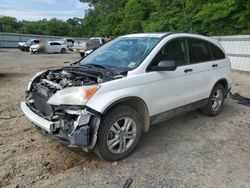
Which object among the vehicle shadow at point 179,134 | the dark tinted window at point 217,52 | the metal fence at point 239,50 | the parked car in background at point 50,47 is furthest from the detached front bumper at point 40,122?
the parked car in background at point 50,47

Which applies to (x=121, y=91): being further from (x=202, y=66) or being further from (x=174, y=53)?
(x=202, y=66)

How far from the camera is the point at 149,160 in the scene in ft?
12.0

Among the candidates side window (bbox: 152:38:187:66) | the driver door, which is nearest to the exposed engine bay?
the driver door

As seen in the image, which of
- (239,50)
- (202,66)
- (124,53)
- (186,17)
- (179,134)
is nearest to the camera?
(124,53)

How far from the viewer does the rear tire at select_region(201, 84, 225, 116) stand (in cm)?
542

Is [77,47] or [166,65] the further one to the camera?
[77,47]

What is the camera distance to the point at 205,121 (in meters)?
5.33

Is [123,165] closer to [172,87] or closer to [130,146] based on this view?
[130,146]

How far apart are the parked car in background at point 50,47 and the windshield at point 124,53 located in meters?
24.9

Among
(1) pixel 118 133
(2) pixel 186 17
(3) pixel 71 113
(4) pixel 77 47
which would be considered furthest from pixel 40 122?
(4) pixel 77 47

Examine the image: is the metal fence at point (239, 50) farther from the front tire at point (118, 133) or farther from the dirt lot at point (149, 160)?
the front tire at point (118, 133)

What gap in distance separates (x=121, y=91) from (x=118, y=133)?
60 cm

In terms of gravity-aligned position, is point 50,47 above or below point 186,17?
below

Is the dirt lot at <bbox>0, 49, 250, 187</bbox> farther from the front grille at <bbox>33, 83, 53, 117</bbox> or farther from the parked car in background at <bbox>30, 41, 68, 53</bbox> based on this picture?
the parked car in background at <bbox>30, 41, 68, 53</bbox>
